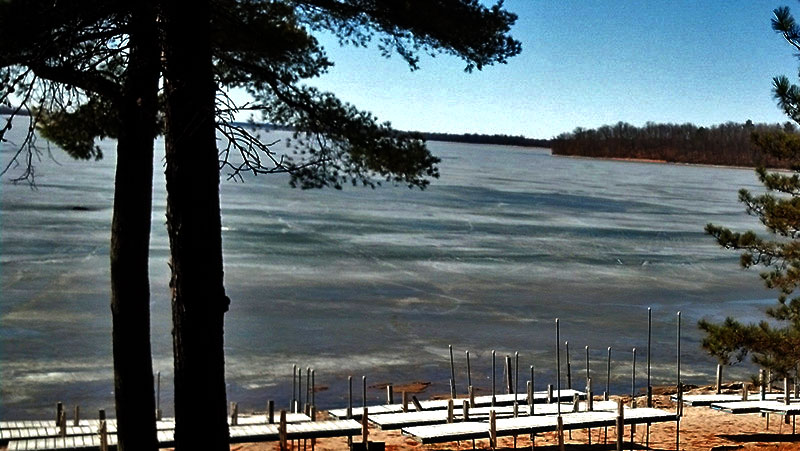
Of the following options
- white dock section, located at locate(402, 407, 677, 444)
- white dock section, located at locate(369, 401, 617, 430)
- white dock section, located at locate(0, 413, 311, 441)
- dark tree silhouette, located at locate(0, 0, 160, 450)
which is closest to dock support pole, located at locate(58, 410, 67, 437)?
white dock section, located at locate(0, 413, 311, 441)

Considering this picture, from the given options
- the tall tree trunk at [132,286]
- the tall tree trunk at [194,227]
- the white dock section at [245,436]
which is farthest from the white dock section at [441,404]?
the tall tree trunk at [194,227]

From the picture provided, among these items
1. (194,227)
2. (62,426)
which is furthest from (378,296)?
(194,227)

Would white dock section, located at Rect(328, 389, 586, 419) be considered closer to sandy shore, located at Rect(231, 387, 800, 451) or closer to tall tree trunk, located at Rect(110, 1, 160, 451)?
sandy shore, located at Rect(231, 387, 800, 451)

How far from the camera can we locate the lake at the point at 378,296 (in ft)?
54.2

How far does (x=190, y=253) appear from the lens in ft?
21.6

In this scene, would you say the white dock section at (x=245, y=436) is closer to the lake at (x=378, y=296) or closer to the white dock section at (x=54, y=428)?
the white dock section at (x=54, y=428)

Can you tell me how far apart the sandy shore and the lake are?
2.48 metres

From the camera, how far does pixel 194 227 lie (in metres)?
6.59

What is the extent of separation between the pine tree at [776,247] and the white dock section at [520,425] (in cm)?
120

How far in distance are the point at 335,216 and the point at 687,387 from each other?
3156 cm

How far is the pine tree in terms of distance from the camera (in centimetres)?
1144

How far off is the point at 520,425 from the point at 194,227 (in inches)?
179

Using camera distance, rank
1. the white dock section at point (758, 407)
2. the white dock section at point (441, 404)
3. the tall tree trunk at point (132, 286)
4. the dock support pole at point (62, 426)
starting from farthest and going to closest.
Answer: the white dock section at point (441, 404), the white dock section at point (758, 407), the dock support pole at point (62, 426), the tall tree trunk at point (132, 286)

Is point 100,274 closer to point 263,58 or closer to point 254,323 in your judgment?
point 254,323
